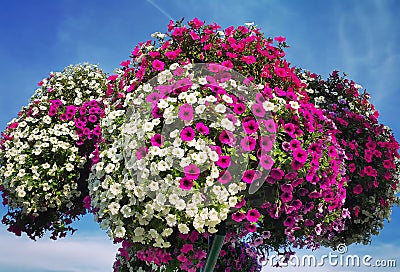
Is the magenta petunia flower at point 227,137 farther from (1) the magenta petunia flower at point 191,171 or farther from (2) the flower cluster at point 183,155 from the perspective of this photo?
(1) the magenta petunia flower at point 191,171

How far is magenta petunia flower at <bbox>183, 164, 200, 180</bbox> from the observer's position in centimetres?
467

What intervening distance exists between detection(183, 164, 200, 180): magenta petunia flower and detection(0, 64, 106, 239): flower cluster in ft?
7.25

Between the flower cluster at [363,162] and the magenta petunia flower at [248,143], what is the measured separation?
233 centimetres

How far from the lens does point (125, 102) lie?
5559 millimetres

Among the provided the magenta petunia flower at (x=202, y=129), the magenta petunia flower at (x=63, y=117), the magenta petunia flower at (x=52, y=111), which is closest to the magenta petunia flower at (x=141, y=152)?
the magenta petunia flower at (x=202, y=129)

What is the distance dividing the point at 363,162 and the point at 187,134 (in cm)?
327

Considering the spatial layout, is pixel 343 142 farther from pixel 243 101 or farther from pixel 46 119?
pixel 46 119

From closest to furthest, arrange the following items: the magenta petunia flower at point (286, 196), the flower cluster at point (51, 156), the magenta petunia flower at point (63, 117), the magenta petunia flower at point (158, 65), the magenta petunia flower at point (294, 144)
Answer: the magenta petunia flower at point (294, 144) → the magenta petunia flower at point (286, 196) → the magenta petunia flower at point (158, 65) → the flower cluster at point (51, 156) → the magenta petunia flower at point (63, 117)

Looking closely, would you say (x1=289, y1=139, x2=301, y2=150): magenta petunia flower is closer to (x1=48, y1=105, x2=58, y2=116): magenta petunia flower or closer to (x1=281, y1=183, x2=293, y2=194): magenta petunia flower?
(x1=281, y1=183, x2=293, y2=194): magenta petunia flower

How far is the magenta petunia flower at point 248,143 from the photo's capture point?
15.9ft

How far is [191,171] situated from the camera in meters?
4.68

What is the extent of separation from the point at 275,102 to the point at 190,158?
1.16m

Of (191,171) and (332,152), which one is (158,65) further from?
(332,152)

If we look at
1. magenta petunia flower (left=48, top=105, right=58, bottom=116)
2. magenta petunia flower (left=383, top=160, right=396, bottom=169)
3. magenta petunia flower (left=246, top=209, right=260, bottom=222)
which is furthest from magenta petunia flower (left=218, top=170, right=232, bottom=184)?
magenta petunia flower (left=48, top=105, right=58, bottom=116)
